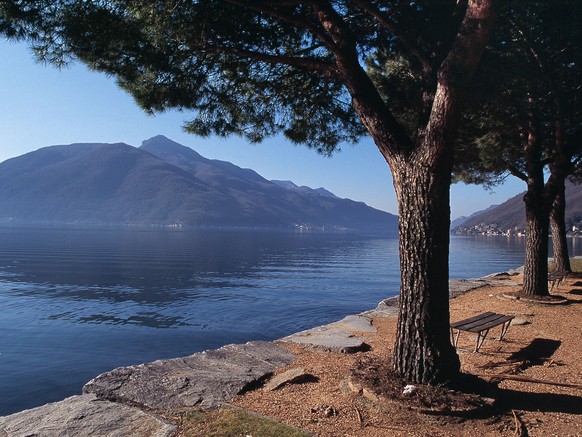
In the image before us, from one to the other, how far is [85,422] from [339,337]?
4.79 meters

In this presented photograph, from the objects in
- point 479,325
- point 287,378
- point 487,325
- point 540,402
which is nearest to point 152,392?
point 287,378

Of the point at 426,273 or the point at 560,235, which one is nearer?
the point at 426,273

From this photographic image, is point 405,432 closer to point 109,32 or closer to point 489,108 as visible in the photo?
point 109,32

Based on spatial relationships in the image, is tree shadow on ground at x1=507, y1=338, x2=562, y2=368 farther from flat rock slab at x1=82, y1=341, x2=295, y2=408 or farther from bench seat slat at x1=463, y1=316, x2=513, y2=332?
flat rock slab at x1=82, y1=341, x2=295, y2=408

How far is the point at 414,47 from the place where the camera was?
19.4 feet

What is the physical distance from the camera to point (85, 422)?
4.26m

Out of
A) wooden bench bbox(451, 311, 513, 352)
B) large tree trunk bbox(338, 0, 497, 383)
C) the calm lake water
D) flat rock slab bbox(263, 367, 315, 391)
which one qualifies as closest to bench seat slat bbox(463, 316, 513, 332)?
wooden bench bbox(451, 311, 513, 352)

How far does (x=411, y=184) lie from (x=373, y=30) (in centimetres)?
428

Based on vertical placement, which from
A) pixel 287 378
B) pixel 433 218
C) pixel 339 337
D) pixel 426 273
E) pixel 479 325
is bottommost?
pixel 339 337

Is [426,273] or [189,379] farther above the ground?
[426,273]

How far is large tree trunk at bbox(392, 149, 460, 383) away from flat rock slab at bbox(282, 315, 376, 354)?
7.43 ft

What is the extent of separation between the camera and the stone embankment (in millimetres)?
4180

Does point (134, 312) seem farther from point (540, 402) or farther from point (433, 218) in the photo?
point (540, 402)

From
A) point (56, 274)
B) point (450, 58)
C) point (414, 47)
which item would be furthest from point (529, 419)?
point (56, 274)
